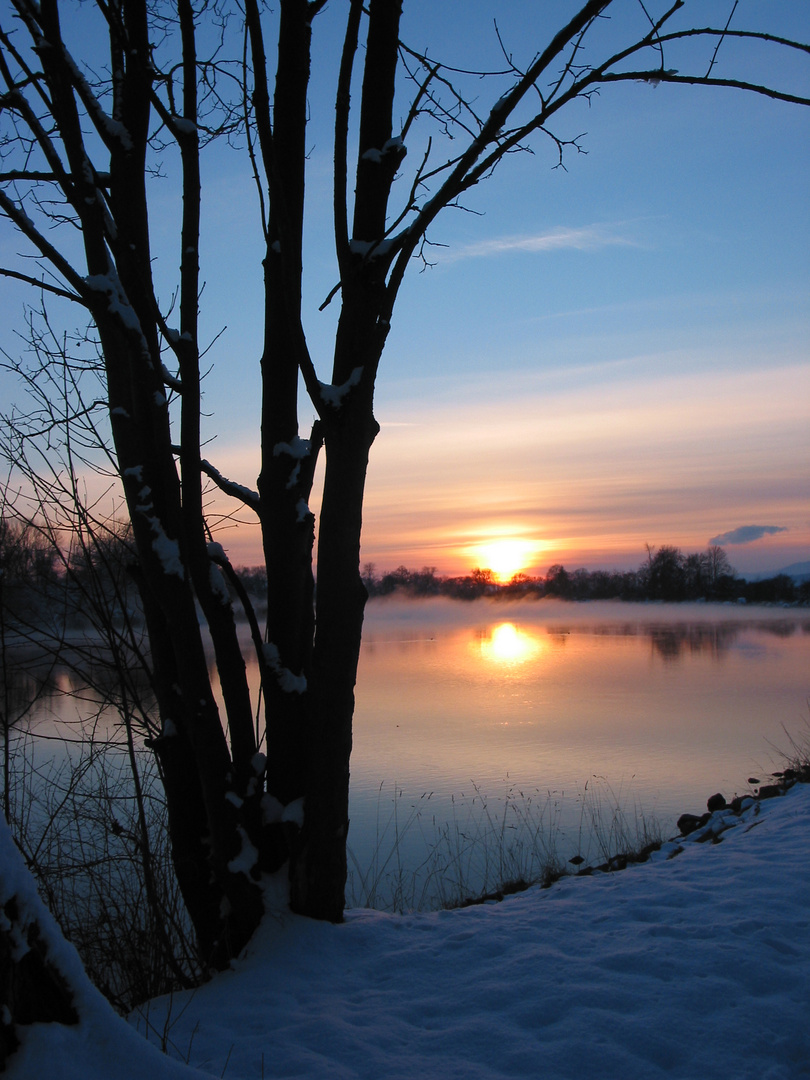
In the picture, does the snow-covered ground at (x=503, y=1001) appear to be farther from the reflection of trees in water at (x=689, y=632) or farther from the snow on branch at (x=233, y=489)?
the reflection of trees in water at (x=689, y=632)

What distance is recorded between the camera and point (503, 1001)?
2402 millimetres

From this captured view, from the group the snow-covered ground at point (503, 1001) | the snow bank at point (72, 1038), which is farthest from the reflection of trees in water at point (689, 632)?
the snow bank at point (72, 1038)

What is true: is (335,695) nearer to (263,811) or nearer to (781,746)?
(263,811)

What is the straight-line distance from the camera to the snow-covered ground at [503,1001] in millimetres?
1991

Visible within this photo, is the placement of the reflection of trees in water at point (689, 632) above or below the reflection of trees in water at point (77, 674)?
below

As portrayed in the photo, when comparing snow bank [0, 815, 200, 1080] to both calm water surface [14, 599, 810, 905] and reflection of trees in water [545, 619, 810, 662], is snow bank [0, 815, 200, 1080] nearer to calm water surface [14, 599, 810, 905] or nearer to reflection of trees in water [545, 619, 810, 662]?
calm water surface [14, 599, 810, 905]

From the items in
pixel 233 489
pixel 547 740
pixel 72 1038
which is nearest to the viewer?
Result: pixel 72 1038

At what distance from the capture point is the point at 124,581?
3814mm

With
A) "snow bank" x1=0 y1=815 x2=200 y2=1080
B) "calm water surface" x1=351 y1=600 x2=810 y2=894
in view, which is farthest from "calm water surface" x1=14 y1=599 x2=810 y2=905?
"snow bank" x1=0 y1=815 x2=200 y2=1080

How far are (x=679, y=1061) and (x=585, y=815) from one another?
19.9ft

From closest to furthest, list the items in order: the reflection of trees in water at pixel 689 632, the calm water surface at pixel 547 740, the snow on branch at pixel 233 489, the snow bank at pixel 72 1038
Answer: the snow bank at pixel 72 1038 < the snow on branch at pixel 233 489 < the calm water surface at pixel 547 740 < the reflection of trees in water at pixel 689 632

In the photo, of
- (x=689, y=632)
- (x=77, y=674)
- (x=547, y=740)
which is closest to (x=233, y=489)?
(x=77, y=674)

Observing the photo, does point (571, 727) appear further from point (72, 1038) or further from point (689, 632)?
point (689, 632)

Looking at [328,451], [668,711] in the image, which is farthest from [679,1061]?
[668,711]
